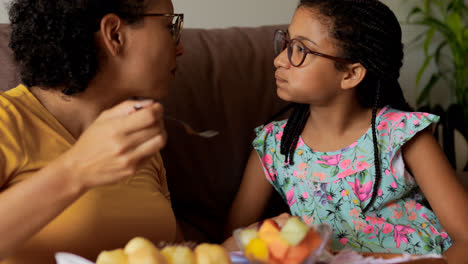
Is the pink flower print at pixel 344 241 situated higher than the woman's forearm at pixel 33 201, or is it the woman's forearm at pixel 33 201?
the woman's forearm at pixel 33 201

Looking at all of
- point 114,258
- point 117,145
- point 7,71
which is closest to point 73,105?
point 7,71

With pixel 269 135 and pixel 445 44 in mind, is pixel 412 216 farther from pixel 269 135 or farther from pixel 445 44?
pixel 445 44

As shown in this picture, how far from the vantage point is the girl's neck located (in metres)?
1.48

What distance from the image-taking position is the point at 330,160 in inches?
58.1

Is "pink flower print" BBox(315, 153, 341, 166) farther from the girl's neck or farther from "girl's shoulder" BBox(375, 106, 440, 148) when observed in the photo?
"girl's shoulder" BBox(375, 106, 440, 148)

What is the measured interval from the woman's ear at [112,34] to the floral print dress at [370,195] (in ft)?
2.32

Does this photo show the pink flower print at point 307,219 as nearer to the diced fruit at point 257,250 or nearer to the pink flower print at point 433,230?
the pink flower print at point 433,230

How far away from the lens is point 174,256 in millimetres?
657

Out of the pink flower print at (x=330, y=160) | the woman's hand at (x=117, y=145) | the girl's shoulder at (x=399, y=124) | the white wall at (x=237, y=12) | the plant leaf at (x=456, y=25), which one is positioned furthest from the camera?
the plant leaf at (x=456, y=25)

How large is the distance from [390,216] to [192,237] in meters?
0.60

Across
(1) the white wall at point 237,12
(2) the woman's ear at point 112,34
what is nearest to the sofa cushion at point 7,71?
(2) the woman's ear at point 112,34

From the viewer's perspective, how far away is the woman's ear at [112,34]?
3.35ft

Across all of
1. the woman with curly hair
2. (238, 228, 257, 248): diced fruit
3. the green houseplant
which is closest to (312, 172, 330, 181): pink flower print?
the woman with curly hair

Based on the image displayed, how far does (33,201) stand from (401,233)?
1020 mm
